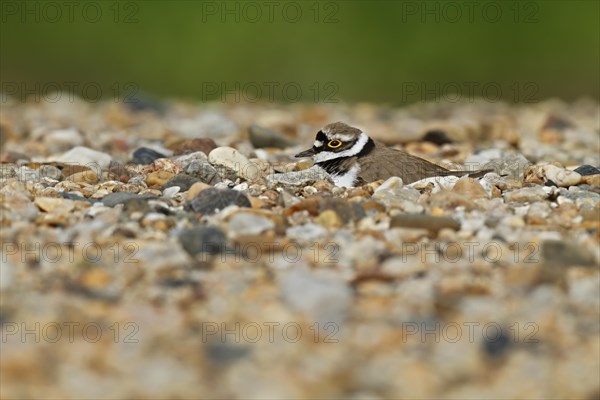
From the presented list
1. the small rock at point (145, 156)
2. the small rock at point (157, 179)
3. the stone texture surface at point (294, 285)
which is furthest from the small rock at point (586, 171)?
the small rock at point (145, 156)

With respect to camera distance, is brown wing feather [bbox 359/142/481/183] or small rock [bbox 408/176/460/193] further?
brown wing feather [bbox 359/142/481/183]

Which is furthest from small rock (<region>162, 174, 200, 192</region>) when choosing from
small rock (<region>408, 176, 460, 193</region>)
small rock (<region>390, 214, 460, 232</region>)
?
small rock (<region>390, 214, 460, 232</region>)

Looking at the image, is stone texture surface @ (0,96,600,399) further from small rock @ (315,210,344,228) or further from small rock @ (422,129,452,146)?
small rock @ (422,129,452,146)

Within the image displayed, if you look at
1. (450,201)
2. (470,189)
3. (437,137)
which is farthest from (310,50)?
(450,201)

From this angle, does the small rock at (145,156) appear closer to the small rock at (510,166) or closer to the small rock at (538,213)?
the small rock at (510,166)

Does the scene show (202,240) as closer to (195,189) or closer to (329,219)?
(329,219)

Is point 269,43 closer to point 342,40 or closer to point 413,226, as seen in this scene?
point 342,40
